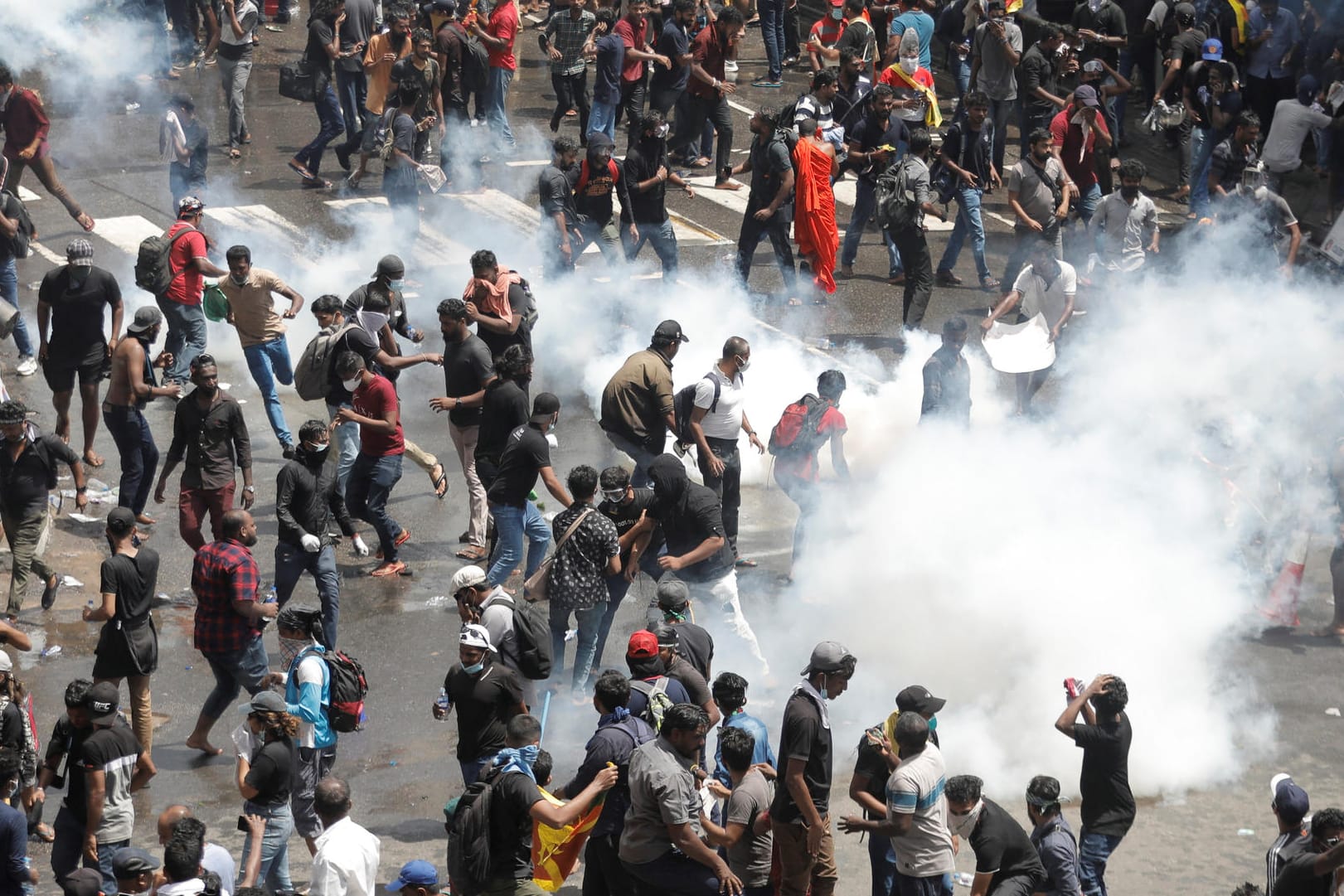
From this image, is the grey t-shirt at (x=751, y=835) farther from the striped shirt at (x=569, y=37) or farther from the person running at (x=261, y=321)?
the striped shirt at (x=569, y=37)

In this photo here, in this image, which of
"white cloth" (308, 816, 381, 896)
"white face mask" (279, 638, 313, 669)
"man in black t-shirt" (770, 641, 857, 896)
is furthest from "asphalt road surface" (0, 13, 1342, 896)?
"white cloth" (308, 816, 381, 896)

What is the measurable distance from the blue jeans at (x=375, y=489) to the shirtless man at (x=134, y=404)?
3.92 feet

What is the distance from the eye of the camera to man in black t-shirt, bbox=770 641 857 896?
6184mm

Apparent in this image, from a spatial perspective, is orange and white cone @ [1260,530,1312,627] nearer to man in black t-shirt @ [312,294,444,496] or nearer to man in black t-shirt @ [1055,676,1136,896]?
man in black t-shirt @ [1055,676,1136,896]

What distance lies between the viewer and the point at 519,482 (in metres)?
8.78

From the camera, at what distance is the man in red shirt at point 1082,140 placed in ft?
46.3

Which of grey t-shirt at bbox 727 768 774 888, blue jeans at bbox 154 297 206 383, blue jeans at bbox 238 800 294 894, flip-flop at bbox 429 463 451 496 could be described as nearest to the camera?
grey t-shirt at bbox 727 768 774 888

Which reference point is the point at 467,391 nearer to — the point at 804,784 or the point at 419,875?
the point at 804,784

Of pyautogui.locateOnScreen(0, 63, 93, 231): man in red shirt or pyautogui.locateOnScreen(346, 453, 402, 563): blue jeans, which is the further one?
pyautogui.locateOnScreen(0, 63, 93, 231): man in red shirt

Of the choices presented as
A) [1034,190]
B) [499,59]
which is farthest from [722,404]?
[499,59]

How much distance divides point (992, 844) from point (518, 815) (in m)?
1.80

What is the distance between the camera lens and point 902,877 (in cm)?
642

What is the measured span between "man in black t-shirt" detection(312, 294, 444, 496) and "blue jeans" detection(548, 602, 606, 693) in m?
2.02

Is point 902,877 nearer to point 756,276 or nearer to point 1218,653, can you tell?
point 1218,653
